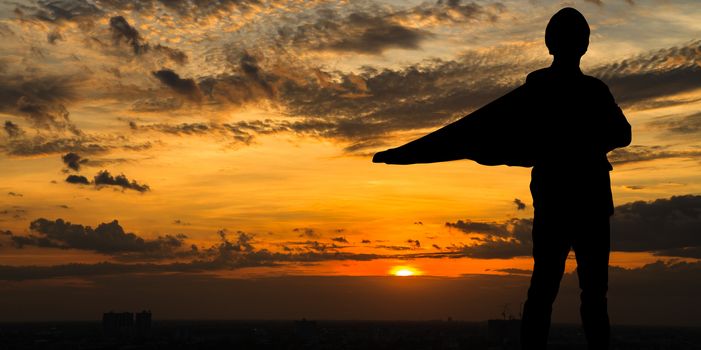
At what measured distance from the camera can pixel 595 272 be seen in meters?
8.95

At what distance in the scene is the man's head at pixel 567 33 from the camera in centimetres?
903

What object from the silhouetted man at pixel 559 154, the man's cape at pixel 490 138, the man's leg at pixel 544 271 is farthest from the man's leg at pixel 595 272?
the man's cape at pixel 490 138

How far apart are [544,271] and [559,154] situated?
1169 mm

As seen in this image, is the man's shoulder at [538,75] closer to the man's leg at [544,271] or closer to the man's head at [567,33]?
the man's head at [567,33]

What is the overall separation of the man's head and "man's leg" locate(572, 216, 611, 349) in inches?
68.2

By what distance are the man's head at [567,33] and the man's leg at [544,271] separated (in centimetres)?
171

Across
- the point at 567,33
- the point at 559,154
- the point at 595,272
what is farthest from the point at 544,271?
the point at 567,33

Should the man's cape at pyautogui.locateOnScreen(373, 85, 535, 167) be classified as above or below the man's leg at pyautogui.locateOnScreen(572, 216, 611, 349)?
above

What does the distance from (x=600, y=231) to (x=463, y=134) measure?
166 cm

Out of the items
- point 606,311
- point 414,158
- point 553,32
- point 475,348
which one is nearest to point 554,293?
point 606,311

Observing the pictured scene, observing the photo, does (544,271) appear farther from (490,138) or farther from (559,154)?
(490,138)

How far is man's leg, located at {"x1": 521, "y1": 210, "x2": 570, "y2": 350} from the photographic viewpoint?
898 cm

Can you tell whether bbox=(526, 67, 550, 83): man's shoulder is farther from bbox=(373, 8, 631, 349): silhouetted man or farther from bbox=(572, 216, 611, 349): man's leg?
bbox=(572, 216, 611, 349): man's leg

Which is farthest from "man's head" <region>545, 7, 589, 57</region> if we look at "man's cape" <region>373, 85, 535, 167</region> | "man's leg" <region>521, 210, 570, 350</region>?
"man's leg" <region>521, 210, 570, 350</region>
